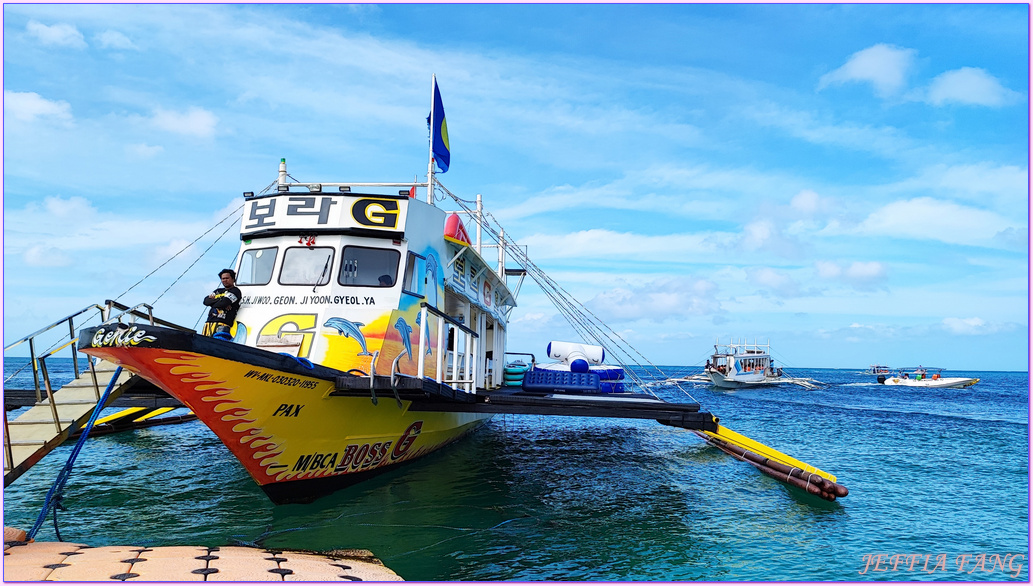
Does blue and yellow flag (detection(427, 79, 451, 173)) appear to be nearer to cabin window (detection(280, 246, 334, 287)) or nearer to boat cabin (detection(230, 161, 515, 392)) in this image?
boat cabin (detection(230, 161, 515, 392))

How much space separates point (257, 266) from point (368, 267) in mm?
1967

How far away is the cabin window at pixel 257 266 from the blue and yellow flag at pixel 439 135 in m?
3.97

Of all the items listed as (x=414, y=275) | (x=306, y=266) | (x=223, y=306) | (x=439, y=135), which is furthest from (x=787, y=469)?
(x=223, y=306)

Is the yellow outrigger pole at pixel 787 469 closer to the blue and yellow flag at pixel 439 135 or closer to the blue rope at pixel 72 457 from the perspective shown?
the blue and yellow flag at pixel 439 135

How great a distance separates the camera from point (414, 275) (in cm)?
1103

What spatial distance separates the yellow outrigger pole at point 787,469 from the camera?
39.9 feet

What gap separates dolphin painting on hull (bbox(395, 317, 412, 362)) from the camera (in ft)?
33.9

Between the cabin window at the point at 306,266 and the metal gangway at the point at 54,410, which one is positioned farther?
the cabin window at the point at 306,266

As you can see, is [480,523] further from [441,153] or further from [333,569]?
[441,153]

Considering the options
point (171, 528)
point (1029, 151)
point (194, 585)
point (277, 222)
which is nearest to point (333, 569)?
point (194, 585)

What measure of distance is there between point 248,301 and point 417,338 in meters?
2.82

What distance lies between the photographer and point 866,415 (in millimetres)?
37250

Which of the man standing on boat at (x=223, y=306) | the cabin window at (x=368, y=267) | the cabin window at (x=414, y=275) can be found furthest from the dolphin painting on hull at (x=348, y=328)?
the man standing on boat at (x=223, y=306)

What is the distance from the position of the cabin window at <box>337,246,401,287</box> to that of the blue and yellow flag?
126 inches
